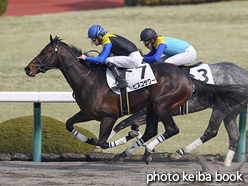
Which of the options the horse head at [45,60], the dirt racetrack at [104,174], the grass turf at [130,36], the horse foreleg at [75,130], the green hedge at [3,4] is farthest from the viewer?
the green hedge at [3,4]

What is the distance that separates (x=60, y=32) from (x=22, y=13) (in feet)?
20.5

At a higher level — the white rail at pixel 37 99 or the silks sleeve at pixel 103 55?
the silks sleeve at pixel 103 55

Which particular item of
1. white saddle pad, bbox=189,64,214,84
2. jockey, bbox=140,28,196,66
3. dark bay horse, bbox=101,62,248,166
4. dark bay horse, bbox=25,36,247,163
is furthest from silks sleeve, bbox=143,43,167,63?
dark bay horse, bbox=101,62,248,166

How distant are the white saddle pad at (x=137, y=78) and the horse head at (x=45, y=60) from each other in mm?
734

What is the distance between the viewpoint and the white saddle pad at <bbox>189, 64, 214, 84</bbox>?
6.04 meters

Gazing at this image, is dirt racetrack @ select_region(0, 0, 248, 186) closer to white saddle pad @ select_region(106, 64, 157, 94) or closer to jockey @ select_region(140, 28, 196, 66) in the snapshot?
white saddle pad @ select_region(106, 64, 157, 94)

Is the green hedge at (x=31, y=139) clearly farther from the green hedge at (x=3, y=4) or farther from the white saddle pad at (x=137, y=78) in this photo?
the green hedge at (x=3, y=4)

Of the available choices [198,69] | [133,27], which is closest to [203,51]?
[133,27]

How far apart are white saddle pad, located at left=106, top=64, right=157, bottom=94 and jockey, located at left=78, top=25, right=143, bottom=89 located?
84 millimetres

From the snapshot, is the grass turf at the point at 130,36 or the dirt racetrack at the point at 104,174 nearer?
the dirt racetrack at the point at 104,174

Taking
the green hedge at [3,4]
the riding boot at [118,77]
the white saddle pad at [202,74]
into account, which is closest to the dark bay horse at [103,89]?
the riding boot at [118,77]

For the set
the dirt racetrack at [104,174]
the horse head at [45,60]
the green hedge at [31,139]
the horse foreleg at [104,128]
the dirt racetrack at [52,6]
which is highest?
the dirt racetrack at [52,6]

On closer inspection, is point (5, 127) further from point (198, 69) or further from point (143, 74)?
point (198, 69)

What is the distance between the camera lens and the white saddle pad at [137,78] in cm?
548
